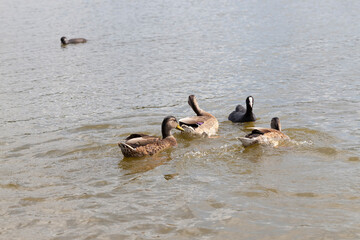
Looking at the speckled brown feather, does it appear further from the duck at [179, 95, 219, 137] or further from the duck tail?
the duck tail

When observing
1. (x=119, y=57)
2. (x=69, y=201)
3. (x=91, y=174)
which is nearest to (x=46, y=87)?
(x=119, y=57)

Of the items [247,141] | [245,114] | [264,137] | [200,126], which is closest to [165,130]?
[200,126]

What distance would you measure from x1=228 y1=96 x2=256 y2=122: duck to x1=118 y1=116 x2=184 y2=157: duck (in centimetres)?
212

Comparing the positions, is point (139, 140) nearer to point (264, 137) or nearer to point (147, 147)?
point (147, 147)

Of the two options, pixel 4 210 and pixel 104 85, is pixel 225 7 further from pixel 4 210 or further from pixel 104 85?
pixel 4 210

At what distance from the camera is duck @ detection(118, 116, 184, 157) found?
10.1 metres

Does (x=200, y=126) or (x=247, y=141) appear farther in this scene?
(x=200, y=126)

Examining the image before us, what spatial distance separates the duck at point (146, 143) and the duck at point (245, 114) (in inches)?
83.5

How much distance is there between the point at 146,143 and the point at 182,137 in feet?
5.69

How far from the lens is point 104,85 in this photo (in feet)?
57.2

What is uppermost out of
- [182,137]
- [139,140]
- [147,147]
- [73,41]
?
[73,41]

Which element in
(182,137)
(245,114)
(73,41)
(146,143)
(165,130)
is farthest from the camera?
(73,41)

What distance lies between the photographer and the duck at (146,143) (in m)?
10.1

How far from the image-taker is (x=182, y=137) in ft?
39.5
